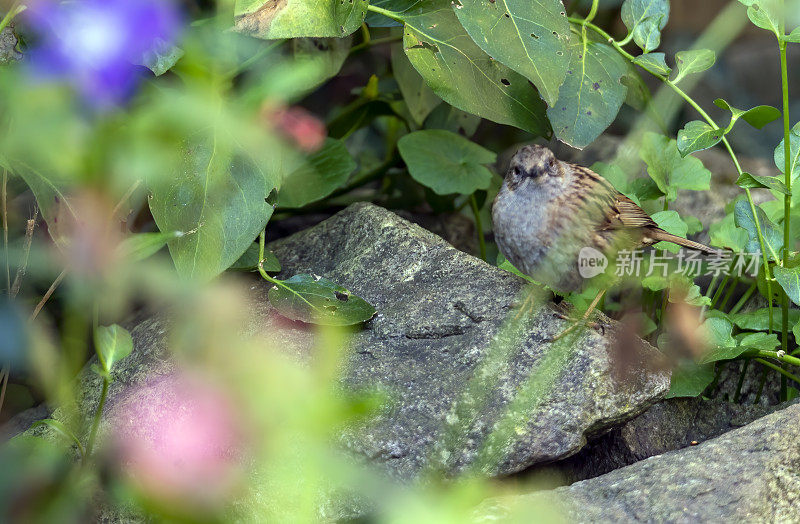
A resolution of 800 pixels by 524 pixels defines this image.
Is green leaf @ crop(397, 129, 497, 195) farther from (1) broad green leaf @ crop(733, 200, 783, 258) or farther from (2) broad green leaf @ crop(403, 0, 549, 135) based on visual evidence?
(1) broad green leaf @ crop(733, 200, 783, 258)

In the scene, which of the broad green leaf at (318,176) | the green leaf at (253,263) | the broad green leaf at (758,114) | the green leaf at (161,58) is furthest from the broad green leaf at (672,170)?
the green leaf at (161,58)

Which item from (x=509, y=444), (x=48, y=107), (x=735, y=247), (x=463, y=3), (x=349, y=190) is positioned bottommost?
(x=349, y=190)

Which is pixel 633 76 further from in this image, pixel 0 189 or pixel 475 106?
pixel 0 189

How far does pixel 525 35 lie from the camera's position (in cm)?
196

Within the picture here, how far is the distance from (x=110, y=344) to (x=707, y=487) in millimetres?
1127

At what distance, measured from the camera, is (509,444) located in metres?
1.76

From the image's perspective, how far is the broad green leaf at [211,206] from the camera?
6.01 ft

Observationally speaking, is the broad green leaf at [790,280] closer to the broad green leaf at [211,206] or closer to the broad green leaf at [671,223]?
the broad green leaf at [671,223]

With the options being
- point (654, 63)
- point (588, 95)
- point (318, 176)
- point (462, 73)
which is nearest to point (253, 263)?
point (318, 176)

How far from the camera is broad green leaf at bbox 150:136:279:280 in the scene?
6.01 feet

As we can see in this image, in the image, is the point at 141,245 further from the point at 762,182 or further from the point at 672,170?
the point at 672,170

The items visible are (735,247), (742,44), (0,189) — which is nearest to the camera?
(0,189)

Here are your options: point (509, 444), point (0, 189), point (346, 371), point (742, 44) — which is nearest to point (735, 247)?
point (509, 444)

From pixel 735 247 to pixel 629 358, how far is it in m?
0.82
